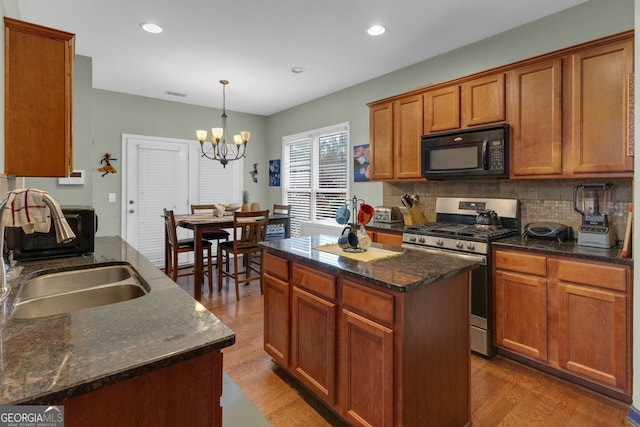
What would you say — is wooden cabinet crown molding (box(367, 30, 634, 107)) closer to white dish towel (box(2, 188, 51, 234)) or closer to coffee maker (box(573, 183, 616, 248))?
coffee maker (box(573, 183, 616, 248))

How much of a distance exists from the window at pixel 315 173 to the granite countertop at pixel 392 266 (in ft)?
8.62

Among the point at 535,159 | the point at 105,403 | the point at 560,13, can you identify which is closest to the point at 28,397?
the point at 105,403

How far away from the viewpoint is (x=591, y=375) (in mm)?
2051

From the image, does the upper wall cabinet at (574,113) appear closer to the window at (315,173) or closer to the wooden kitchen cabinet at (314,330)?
the wooden kitchen cabinet at (314,330)

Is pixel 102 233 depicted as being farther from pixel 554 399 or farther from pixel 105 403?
pixel 554 399

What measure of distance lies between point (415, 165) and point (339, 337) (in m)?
2.15

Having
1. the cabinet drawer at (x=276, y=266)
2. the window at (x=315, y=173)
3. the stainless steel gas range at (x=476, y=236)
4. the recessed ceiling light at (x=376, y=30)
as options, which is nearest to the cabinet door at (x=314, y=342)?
the cabinet drawer at (x=276, y=266)

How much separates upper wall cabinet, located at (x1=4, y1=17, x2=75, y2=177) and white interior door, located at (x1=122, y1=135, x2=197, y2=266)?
349cm

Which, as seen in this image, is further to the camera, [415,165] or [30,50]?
[415,165]

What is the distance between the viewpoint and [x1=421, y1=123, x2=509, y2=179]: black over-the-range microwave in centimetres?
269

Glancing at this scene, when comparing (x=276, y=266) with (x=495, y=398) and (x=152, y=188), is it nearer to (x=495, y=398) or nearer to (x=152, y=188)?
(x=495, y=398)

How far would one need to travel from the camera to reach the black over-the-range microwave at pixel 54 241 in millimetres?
1849
